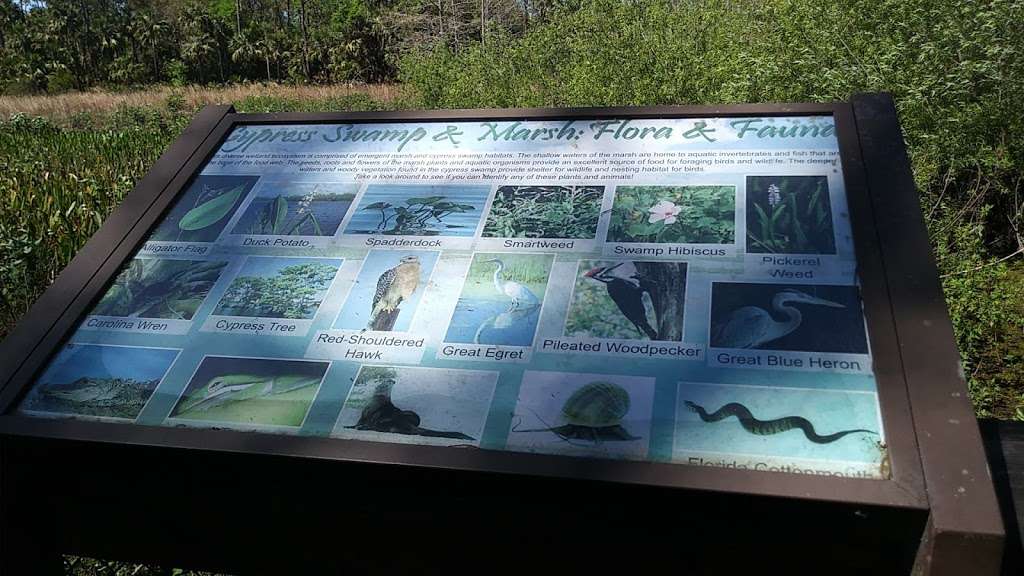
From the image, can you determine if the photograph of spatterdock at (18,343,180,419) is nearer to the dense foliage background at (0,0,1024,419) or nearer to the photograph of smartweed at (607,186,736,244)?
the photograph of smartweed at (607,186,736,244)

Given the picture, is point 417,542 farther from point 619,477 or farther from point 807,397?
point 807,397

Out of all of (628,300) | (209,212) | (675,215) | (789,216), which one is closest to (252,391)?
(209,212)

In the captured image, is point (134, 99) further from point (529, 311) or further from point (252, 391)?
point (529, 311)

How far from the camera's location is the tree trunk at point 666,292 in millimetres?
1651

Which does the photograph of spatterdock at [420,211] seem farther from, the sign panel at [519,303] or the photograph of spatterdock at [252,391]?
the photograph of spatterdock at [252,391]

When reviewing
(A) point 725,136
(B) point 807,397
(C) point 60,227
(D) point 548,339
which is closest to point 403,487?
(D) point 548,339

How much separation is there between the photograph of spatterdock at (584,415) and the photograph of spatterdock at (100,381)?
0.84 metres

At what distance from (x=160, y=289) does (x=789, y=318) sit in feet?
4.81

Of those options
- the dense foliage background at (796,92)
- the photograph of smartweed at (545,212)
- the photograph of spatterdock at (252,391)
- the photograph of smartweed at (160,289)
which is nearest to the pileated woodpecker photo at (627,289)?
the photograph of smartweed at (545,212)

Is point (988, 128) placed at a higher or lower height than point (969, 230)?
higher

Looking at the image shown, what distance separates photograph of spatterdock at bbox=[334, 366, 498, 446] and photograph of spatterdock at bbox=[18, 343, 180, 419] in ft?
1.59

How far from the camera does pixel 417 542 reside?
1651 millimetres

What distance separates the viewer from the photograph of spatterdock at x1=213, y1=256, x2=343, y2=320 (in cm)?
190

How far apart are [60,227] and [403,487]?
4.94 m
